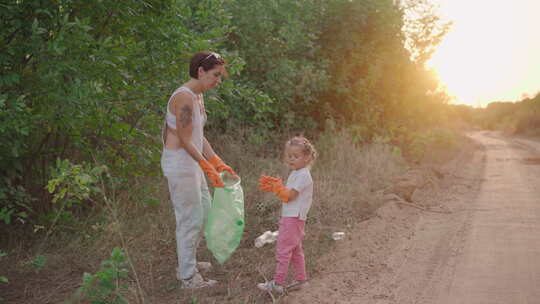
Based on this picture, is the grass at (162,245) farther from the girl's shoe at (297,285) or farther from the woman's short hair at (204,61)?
the woman's short hair at (204,61)

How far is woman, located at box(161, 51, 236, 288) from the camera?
4.00m

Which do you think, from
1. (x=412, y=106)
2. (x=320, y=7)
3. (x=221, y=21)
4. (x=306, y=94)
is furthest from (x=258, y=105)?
(x=412, y=106)

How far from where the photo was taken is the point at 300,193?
157 inches

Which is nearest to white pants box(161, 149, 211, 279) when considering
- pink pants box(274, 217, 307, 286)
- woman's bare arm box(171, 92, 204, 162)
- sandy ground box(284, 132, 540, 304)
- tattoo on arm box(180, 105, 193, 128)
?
woman's bare arm box(171, 92, 204, 162)

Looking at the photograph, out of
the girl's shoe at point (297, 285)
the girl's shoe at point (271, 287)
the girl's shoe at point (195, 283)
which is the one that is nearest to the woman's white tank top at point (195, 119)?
the girl's shoe at point (195, 283)

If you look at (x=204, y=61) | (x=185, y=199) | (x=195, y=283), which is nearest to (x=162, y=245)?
(x=195, y=283)

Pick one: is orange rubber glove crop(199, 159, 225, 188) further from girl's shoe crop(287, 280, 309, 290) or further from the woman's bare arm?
girl's shoe crop(287, 280, 309, 290)

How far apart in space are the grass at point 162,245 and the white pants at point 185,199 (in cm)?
32

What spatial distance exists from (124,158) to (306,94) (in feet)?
19.5

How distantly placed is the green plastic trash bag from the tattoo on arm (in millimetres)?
625

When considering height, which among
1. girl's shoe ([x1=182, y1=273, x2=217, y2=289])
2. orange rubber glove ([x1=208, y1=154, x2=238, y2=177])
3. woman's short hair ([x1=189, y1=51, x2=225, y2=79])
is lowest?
girl's shoe ([x1=182, y1=273, x2=217, y2=289])

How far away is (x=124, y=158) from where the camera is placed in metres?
5.96

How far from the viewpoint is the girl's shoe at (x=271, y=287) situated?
4035 mm

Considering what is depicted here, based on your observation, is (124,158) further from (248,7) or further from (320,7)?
(320,7)
